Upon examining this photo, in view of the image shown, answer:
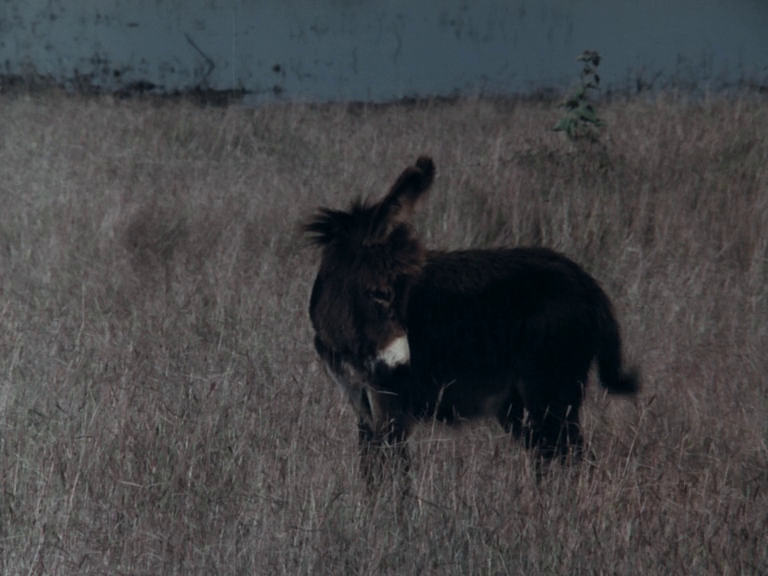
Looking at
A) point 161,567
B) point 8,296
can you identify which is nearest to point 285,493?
point 161,567

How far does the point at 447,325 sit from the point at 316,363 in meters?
1.24

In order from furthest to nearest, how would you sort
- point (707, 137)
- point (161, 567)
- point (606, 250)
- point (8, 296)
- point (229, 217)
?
1. point (707, 137)
2. point (229, 217)
3. point (606, 250)
4. point (8, 296)
5. point (161, 567)

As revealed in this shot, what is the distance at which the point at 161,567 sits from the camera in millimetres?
3066

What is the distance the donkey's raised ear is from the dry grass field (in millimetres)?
909

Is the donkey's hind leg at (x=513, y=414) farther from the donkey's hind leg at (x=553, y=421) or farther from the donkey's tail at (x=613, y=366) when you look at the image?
the donkey's tail at (x=613, y=366)

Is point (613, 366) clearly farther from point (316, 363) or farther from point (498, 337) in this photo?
point (316, 363)

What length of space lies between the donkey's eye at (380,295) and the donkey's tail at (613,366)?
3.40 feet

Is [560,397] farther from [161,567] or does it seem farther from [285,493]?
[161,567]

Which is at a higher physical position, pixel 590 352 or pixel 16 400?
pixel 590 352

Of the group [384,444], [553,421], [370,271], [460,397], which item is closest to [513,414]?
[553,421]

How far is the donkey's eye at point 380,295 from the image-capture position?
157 inches

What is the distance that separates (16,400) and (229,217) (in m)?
3.84

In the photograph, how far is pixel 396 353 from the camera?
3.83 metres

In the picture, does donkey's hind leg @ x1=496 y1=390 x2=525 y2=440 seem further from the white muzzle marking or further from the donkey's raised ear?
the donkey's raised ear
